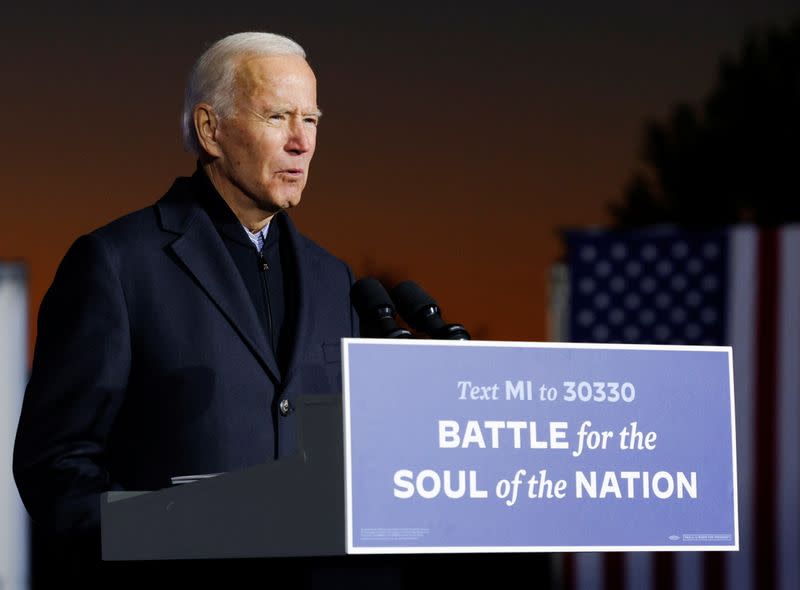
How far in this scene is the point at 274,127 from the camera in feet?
10.2

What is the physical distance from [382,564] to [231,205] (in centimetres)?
102

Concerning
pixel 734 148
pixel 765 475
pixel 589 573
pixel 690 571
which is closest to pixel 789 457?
pixel 765 475

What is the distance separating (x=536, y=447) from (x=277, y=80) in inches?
38.7

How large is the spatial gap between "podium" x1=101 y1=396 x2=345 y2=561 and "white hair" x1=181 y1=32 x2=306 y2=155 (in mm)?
933

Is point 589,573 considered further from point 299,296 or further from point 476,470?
point 476,470

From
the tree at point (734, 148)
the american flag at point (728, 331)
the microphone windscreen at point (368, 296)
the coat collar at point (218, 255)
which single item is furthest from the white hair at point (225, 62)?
the tree at point (734, 148)

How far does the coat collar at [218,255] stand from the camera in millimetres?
3057

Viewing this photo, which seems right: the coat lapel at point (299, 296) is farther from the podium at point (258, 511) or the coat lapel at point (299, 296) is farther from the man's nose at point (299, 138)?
the podium at point (258, 511)

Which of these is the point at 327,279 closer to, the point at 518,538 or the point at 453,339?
the point at 453,339

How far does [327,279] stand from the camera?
10.9 ft

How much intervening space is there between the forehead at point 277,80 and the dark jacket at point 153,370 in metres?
0.28

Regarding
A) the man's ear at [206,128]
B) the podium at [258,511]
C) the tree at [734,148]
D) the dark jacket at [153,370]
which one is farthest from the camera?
the tree at [734,148]

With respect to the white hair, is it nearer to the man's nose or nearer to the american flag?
the man's nose

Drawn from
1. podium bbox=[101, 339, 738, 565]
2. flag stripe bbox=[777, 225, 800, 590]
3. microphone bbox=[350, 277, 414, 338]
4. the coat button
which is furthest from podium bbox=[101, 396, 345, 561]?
flag stripe bbox=[777, 225, 800, 590]
